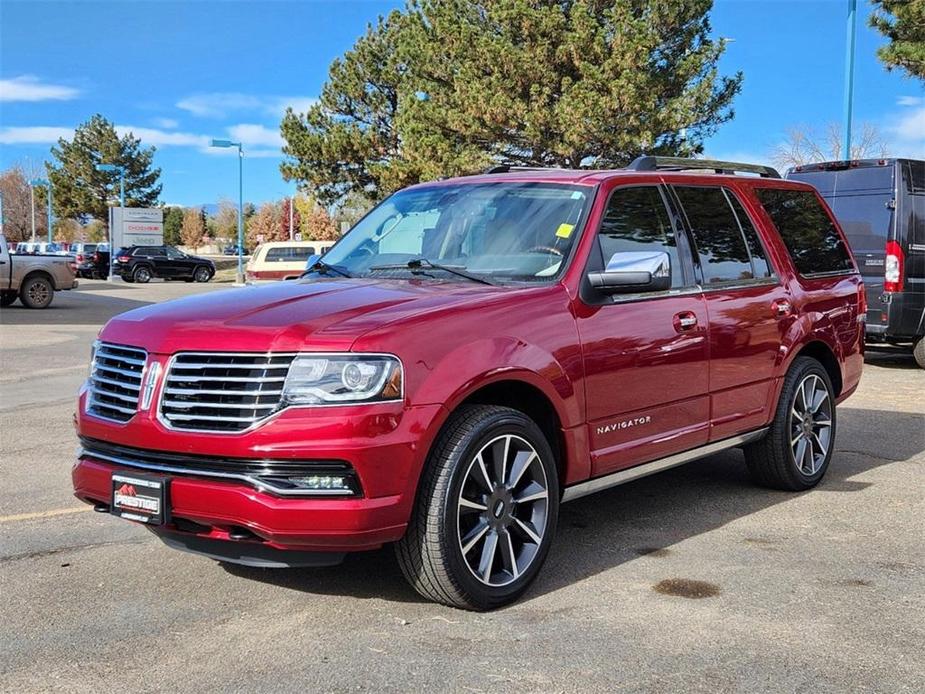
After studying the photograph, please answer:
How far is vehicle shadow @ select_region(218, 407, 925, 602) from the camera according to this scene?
4.45 m

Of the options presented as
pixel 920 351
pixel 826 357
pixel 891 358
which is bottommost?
pixel 891 358

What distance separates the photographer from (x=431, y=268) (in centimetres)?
479

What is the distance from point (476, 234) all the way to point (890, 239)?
8204mm

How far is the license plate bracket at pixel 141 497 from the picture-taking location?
3732 millimetres

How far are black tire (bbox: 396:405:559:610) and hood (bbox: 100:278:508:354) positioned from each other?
0.53 m

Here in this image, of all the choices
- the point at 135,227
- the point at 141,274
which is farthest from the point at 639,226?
the point at 135,227

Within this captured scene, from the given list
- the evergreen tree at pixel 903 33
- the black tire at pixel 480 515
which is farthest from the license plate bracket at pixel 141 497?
the evergreen tree at pixel 903 33

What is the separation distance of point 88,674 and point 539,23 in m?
27.7

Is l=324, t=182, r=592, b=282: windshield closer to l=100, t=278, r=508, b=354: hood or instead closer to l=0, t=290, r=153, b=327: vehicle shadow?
l=100, t=278, r=508, b=354: hood

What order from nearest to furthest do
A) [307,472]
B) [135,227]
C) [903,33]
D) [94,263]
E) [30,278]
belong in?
[307,472] → [903,33] → [30,278] → [94,263] → [135,227]

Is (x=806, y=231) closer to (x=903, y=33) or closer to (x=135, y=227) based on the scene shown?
(x=903, y=33)

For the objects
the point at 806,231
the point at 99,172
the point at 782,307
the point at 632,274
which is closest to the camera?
the point at 632,274

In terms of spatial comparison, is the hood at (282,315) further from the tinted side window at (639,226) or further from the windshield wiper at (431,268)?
the tinted side window at (639,226)

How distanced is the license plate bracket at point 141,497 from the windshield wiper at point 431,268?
168 centimetres
